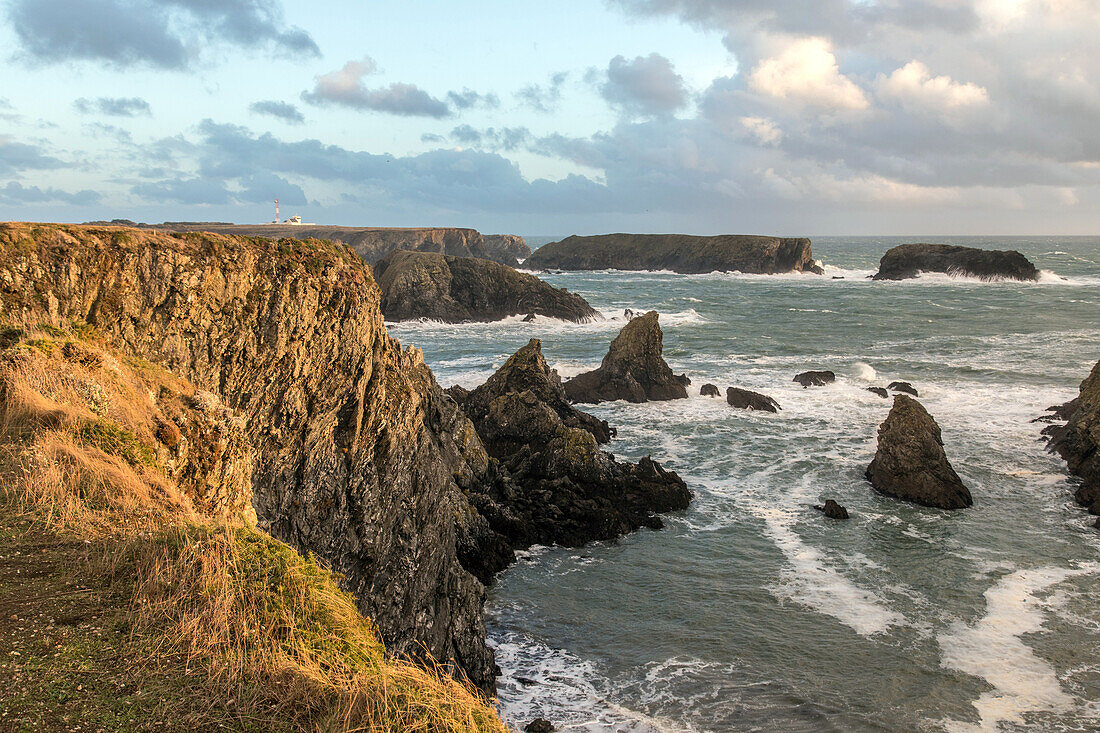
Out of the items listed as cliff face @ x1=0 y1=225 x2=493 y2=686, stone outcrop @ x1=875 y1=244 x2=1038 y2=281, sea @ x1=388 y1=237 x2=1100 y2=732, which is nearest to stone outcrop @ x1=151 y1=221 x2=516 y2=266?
stone outcrop @ x1=875 y1=244 x2=1038 y2=281

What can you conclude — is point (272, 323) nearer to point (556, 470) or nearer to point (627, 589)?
point (627, 589)

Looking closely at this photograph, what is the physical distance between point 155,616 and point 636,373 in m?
30.8

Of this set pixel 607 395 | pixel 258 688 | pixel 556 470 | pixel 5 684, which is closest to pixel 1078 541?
pixel 556 470

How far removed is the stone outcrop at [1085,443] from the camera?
2202 cm

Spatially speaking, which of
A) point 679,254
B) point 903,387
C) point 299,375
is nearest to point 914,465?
point 903,387

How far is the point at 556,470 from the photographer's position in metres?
21.6

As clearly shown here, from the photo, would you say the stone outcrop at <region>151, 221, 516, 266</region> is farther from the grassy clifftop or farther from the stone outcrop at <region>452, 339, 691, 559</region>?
the grassy clifftop

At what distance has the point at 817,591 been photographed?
54.0ft

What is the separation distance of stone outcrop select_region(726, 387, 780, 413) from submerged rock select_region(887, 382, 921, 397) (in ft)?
22.1

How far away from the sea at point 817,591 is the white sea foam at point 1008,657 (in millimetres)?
42

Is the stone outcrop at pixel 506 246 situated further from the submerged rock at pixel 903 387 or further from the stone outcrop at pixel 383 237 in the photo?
the submerged rock at pixel 903 387

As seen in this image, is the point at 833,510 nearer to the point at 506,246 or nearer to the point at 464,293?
the point at 464,293

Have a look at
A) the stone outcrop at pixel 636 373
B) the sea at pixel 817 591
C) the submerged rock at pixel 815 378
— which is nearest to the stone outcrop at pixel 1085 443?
the sea at pixel 817 591

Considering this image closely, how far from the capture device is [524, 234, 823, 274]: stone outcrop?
12794cm
